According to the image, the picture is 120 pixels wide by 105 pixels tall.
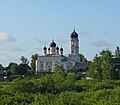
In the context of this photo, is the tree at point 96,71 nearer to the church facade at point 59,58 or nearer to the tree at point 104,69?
the tree at point 104,69

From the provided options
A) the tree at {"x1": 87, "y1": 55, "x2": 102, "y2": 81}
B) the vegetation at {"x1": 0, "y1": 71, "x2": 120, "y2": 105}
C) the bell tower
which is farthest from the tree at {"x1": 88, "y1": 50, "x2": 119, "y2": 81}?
the bell tower

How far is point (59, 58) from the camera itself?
77812mm

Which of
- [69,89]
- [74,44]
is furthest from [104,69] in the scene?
[74,44]

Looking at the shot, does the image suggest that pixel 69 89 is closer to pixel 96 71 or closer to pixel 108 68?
pixel 108 68

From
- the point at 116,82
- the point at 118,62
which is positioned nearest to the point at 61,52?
the point at 118,62

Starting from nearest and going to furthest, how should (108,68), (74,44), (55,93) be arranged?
(55,93), (108,68), (74,44)

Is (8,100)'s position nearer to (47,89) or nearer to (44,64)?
(47,89)

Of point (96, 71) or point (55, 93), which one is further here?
point (96, 71)

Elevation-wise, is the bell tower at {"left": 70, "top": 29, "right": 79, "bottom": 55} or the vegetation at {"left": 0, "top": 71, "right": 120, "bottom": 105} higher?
the bell tower at {"left": 70, "top": 29, "right": 79, "bottom": 55}

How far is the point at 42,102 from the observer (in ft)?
80.0

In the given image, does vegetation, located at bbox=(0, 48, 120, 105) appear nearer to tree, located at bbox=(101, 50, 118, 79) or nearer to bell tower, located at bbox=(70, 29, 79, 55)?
tree, located at bbox=(101, 50, 118, 79)

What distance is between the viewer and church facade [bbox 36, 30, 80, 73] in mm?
77000

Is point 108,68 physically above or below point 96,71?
above

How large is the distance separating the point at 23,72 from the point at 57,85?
34.5 m
